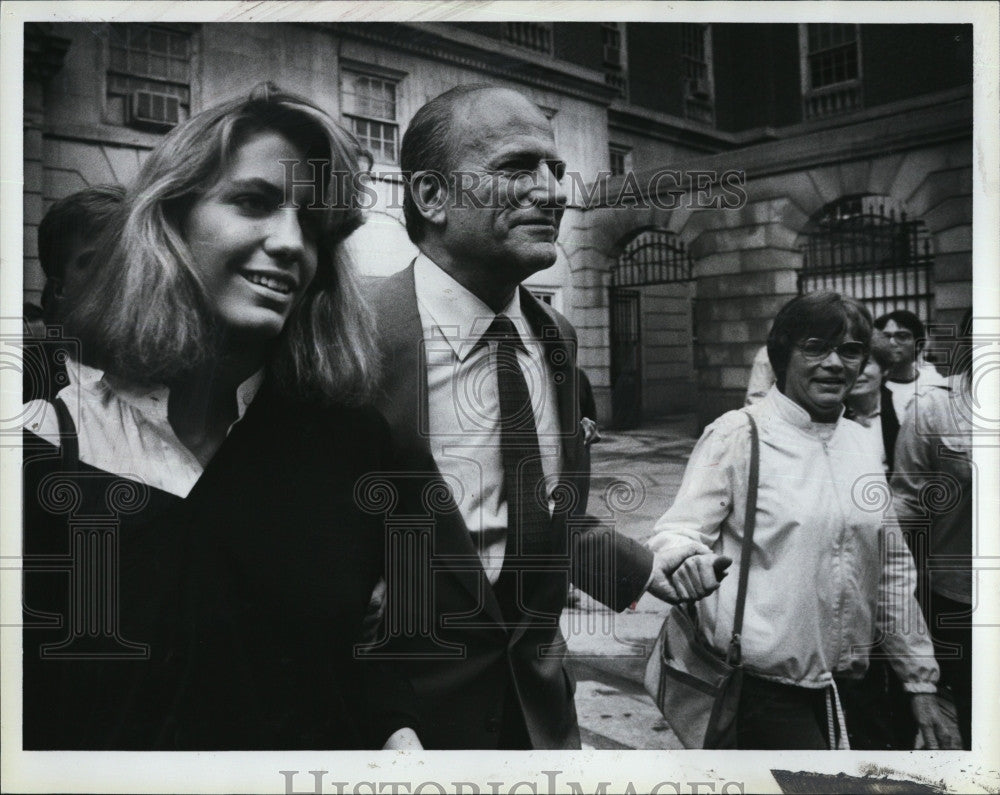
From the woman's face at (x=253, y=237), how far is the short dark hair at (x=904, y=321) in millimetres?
2439

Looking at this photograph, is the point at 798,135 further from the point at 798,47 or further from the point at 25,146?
the point at 25,146

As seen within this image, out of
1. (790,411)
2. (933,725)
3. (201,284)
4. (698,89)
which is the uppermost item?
(698,89)

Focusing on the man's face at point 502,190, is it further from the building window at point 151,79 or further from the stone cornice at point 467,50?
the building window at point 151,79

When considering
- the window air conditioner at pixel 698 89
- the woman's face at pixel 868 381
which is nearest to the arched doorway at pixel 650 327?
the window air conditioner at pixel 698 89

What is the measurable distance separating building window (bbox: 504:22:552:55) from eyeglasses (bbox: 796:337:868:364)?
5.51 feet

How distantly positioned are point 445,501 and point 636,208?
4.90ft

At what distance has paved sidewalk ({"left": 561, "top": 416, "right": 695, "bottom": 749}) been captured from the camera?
12.4 ft

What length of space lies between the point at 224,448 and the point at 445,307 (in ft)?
3.61

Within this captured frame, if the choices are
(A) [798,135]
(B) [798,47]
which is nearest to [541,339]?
(A) [798,135]

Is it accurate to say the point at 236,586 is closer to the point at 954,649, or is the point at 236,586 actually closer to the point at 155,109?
the point at 155,109

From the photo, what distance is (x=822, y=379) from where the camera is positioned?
3822 millimetres

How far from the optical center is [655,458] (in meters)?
3.81

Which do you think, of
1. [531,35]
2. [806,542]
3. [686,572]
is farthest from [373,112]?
[806,542]

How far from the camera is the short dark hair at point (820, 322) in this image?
380 cm
